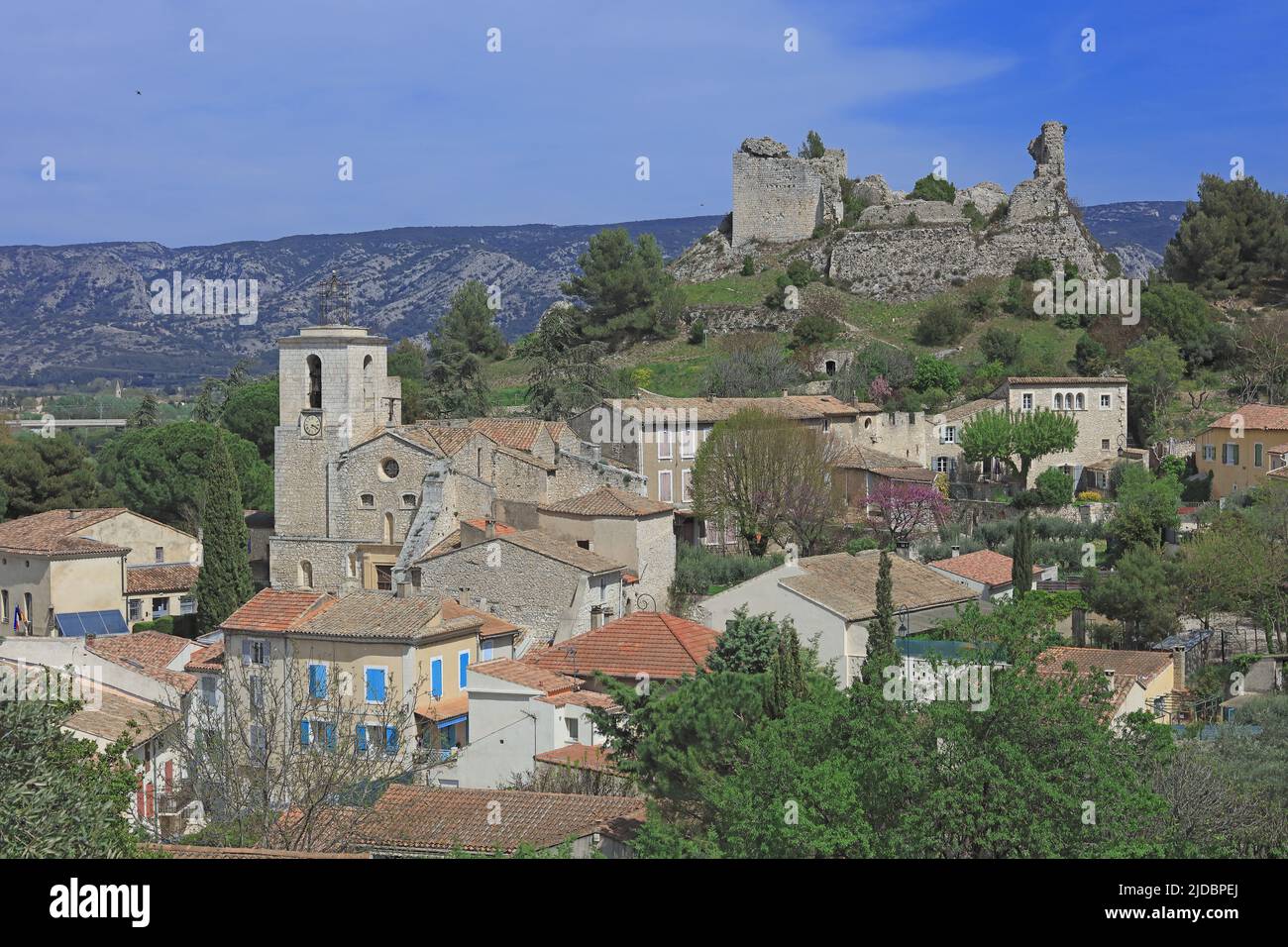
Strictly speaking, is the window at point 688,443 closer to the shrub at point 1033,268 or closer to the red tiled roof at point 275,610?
the red tiled roof at point 275,610

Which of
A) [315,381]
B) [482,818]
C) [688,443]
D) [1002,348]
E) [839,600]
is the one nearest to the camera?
[482,818]

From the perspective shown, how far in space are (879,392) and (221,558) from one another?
2693cm

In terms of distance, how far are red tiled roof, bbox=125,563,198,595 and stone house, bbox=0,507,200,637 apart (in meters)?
0.03

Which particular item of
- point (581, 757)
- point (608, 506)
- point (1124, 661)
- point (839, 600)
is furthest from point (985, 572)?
point (581, 757)

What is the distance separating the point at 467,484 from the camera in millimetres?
36250

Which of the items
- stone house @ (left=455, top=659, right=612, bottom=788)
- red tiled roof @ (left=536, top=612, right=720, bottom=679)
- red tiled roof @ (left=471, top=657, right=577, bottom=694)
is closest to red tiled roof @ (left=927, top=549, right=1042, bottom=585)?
red tiled roof @ (left=536, top=612, right=720, bottom=679)

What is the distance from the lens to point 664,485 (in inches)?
1730

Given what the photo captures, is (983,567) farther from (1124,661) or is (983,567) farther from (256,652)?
(256,652)

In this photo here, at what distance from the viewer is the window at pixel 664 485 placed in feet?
143

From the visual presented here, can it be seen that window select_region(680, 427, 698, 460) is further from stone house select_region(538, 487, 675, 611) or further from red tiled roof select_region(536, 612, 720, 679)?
red tiled roof select_region(536, 612, 720, 679)

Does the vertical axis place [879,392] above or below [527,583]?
above

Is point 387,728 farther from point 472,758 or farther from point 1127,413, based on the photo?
point 1127,413
